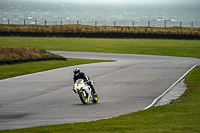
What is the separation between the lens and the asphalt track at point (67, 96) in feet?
33.7

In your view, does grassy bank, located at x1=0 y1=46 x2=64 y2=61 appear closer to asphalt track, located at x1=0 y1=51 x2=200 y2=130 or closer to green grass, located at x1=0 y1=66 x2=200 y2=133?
asphalt track, located at x1=0 y1=51 x2=200 y2=130

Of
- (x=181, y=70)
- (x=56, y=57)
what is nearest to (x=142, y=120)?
(x=181, y=70)

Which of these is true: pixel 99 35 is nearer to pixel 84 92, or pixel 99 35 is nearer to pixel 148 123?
pixel 84 92

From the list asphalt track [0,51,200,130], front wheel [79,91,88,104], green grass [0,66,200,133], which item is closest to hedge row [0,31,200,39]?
asphalt track [0,51,200,130]

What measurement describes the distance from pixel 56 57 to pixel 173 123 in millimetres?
21964

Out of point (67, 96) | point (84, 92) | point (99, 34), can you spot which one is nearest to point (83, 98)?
point (84, 92)

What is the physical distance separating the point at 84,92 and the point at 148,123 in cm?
378

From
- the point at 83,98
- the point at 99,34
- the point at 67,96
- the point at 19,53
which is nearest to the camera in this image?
the point at 83,98

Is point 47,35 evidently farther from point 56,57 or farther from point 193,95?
point 193,95

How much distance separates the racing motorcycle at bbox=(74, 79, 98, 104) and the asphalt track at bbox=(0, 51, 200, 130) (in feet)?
0.78

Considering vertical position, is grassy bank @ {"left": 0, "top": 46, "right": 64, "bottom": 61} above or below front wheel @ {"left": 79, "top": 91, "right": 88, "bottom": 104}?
above

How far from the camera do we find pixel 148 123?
9.03m

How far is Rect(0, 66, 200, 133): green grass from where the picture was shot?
27.0 ft

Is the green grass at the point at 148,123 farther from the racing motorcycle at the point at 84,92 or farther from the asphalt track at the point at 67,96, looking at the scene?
the racing motorcycle at the point at 84,92
